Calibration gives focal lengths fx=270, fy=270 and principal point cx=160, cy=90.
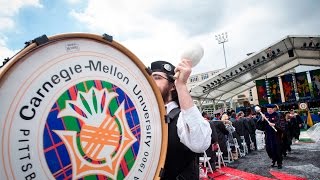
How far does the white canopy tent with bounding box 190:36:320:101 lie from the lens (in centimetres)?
1794

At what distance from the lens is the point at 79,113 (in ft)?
3.24

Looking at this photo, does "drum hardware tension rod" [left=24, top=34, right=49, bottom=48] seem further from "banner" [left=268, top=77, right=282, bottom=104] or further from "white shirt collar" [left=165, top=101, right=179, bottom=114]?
"banner" [left=268, top=77, right=282, bottom=104]

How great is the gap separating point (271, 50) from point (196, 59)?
18.7m

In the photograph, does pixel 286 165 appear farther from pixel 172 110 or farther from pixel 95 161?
pixel 95 161

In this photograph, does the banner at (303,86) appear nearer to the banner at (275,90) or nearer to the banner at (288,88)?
the banner at (288,88)

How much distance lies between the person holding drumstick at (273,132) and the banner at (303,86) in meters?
14.8

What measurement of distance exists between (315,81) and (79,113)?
23.0 meters

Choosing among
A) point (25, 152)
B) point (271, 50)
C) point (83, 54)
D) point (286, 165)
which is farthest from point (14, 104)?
point (271, 50)

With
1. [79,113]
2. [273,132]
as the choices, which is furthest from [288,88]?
[79,113]

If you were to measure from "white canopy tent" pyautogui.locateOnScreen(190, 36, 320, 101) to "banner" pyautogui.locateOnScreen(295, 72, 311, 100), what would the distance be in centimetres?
125

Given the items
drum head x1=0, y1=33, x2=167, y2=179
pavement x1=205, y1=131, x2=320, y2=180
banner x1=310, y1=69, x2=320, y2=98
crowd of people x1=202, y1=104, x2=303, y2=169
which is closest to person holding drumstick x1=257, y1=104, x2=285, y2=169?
crowd of people x1=202, y1=104, x2=303, y2=169

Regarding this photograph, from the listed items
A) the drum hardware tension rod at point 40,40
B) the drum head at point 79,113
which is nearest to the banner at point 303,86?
the drum head at point 79,113

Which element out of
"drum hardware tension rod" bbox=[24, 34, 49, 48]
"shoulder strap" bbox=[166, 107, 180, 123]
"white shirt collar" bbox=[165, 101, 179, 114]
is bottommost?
"shoulder strap" bbox=[166, 107, 180, 123]

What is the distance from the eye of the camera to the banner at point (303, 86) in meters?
20.9
